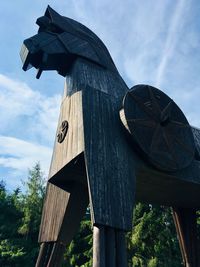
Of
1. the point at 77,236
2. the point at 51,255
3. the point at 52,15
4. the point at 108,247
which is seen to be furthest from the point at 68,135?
the point at 77,236

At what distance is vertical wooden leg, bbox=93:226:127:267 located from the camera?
8.39m

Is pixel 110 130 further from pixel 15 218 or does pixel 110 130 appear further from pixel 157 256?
pixel 15 218

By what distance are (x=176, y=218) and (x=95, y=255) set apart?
6.96 meters

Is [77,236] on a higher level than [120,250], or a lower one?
higher

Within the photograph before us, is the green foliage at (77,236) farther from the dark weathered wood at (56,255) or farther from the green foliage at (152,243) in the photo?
the dark weathered wood at (56,255)

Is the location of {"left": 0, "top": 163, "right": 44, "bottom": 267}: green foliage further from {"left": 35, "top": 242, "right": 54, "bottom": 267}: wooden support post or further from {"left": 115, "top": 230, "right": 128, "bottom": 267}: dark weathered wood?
{"left": 115, "top": 230, "right": 128, "bottom": 267}: dark weathered wood

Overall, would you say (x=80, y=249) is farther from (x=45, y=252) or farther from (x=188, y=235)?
(x=45, y=252)

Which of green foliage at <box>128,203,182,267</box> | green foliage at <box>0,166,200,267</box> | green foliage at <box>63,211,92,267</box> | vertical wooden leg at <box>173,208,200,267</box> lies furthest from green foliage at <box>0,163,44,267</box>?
vertical wooden leg at <box>173,208,200,267</box>

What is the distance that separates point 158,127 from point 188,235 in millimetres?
5202

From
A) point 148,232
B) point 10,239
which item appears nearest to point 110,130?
point 148,232

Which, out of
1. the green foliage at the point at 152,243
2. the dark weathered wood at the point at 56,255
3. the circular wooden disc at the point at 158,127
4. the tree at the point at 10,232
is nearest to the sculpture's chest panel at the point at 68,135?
the circular wooden disc at the point at 158,127

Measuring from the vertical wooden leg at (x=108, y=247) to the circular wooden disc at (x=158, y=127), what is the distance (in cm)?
270

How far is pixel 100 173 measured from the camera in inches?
368

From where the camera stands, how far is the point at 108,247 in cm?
872
